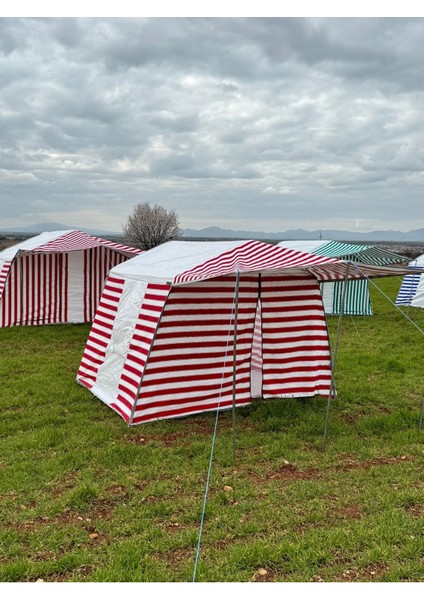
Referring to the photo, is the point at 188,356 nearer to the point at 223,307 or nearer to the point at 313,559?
the point at 223,307

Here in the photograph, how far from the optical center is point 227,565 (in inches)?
128

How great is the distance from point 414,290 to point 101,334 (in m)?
13.0

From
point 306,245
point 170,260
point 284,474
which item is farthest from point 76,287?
point 284,474

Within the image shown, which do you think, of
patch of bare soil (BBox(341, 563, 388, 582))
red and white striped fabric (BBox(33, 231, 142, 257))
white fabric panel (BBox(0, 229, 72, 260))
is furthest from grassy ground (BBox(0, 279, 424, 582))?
white fabric panel (BBox(0, 229, 72, 260))

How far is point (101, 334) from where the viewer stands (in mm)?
7023

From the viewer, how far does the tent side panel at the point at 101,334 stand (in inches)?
272

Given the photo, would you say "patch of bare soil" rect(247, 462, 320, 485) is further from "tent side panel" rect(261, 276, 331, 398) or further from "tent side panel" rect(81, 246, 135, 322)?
"tent side panel" rect(81, 246, 135, 322)

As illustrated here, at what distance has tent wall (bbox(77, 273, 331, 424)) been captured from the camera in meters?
5.77

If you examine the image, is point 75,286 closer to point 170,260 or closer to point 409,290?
point 170,260

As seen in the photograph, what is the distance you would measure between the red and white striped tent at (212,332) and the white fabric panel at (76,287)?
6.10m

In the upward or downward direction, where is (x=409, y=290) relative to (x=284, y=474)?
upward

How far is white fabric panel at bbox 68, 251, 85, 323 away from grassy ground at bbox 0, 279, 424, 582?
6029mm

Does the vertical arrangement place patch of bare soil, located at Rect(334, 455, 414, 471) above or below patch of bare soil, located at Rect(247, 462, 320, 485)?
above

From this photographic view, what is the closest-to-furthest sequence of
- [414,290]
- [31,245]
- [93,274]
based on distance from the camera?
[31,245] → [93,274] → [414,290]
